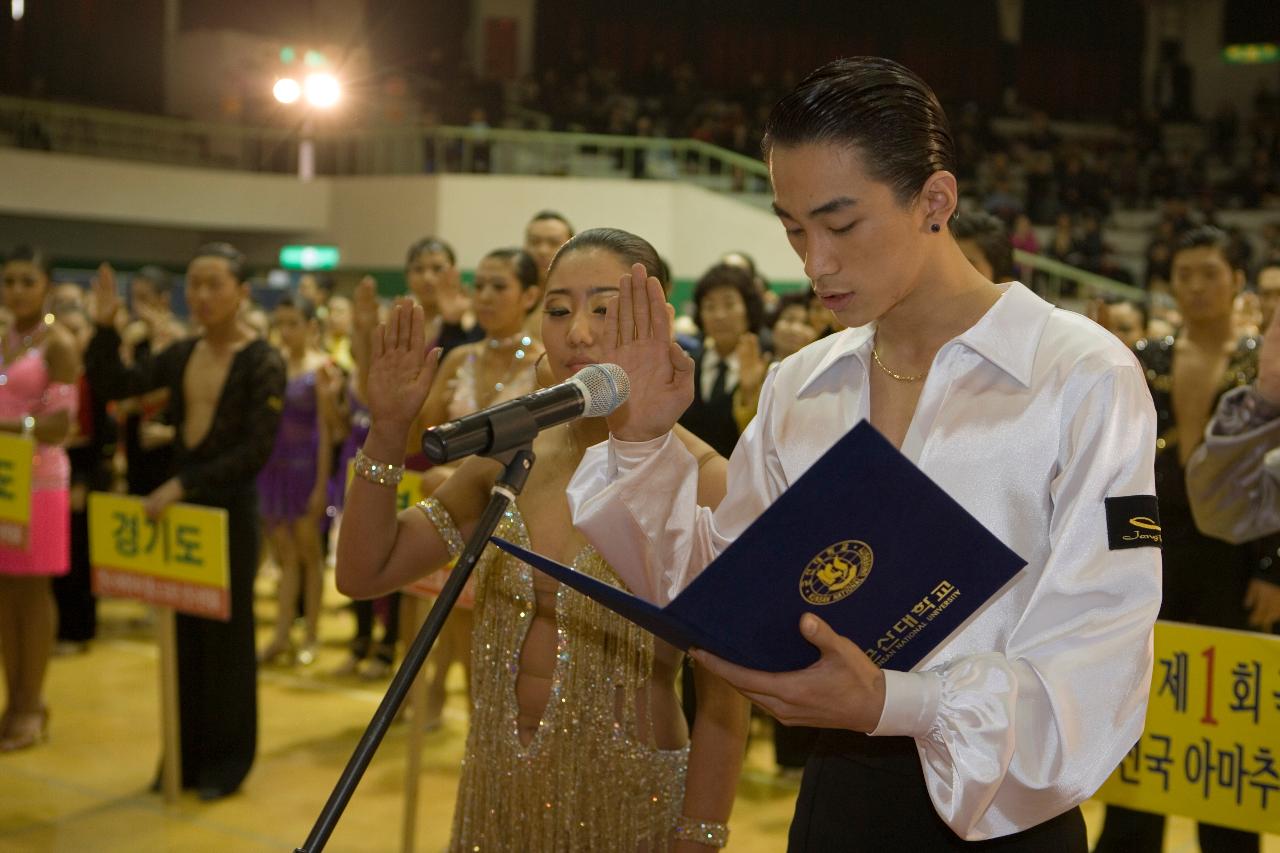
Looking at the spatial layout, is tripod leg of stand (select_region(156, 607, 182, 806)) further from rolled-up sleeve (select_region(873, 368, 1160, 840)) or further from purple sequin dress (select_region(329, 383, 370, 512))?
rolled-up sleeve (select_region(873, 368, 1160, 840))

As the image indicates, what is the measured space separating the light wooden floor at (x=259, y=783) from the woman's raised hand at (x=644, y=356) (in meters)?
2.53

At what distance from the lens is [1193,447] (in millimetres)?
3457

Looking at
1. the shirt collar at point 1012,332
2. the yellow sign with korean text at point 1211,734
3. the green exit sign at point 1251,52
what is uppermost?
the green exit sign at point 1251,52

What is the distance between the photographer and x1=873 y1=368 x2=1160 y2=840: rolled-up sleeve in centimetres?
126

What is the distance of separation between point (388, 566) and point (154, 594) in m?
2.26

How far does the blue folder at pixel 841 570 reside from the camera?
1.20 meters

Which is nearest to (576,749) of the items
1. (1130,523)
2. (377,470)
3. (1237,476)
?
(377,470)

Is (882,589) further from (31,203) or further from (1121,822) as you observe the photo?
(31,203)

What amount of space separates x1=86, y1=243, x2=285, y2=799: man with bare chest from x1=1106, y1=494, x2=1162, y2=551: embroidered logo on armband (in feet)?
10.6

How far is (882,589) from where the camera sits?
4.20 feet

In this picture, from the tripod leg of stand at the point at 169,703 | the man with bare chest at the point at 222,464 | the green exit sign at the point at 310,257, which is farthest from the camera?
the green exit sign at the point at 310,257

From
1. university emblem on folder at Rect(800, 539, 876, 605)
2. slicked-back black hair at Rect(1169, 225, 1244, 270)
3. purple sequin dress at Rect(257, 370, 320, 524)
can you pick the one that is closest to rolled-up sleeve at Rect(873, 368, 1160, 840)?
university emblem on folder at Rect(800, 539, 876, 605)

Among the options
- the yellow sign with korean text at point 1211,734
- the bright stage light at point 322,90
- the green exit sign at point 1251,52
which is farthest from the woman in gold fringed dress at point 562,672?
the green exit sign at point 1251,52

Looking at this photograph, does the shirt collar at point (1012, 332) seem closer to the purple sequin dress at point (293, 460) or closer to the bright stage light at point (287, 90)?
the purple sequin dress at point (293, 460)
